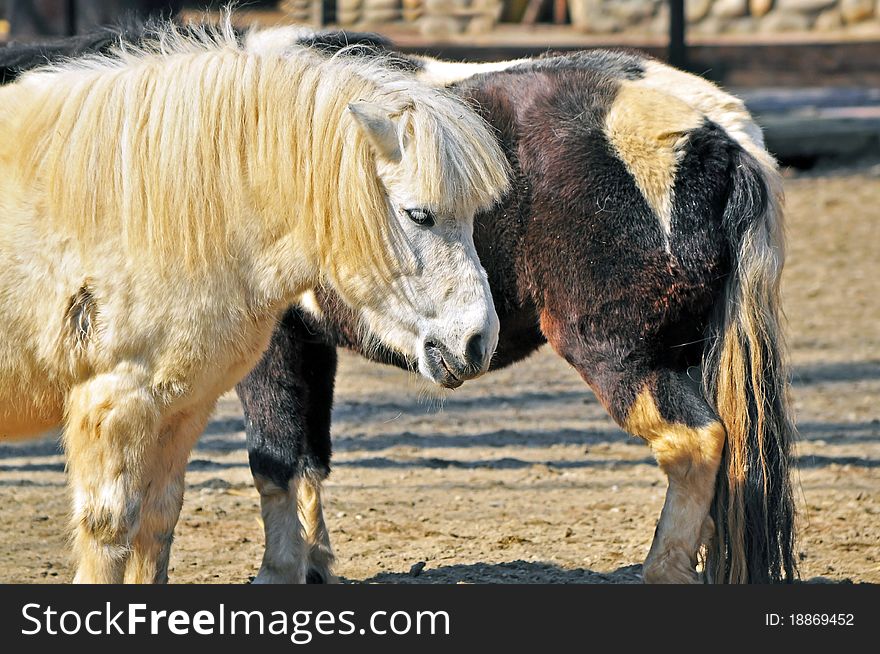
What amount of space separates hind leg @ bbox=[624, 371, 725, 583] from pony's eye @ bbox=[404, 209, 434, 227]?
1.04 m

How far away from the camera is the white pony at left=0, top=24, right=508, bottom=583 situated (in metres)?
2.84

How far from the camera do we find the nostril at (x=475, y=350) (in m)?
2.83

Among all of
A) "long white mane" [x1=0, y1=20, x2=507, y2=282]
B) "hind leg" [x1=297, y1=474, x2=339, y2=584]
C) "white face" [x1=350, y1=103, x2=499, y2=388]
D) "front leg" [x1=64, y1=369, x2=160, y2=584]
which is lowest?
"hind leg" [x1=297, y1=474, x2=339, y2=584]

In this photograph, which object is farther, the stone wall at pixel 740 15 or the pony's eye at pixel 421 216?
the stone wall at pixel 740 15

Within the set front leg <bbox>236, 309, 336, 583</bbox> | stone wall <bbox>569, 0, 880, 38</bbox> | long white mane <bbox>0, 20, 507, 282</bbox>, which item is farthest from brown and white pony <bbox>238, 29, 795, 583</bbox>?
stone wall <bbox>569, 0, 880, 38</bbox>

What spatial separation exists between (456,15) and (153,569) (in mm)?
13728

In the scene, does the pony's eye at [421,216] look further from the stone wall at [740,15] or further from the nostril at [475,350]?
the stone wall at [740,15]

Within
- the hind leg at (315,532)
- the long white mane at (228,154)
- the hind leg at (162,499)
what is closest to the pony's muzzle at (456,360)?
the long white mane at (228,154)

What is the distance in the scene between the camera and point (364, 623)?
10.3 feet

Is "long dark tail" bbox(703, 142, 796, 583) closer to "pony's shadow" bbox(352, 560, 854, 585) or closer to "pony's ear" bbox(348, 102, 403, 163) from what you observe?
"pony's shadow" bbox(352, 560, 854, 585)

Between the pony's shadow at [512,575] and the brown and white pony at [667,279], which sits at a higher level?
the brown and white pony at [667,279]

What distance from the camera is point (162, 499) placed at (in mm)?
3186

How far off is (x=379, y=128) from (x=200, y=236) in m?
0.54

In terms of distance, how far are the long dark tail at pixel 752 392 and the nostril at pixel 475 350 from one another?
1.03 meters
